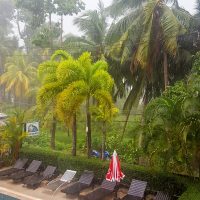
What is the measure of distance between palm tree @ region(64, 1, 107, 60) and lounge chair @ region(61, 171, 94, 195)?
8931 millimetres

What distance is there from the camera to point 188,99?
32.5 ft

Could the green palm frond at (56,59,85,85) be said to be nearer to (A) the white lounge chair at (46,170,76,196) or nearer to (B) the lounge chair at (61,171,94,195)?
(A) the white lounge chair at (46,170,76,196)

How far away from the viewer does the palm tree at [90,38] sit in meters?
20.7

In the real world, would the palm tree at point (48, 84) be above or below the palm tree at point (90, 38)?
below

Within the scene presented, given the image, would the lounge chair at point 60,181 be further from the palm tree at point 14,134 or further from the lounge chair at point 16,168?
the palm tree at point 14,134

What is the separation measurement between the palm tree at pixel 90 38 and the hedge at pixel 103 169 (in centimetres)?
738

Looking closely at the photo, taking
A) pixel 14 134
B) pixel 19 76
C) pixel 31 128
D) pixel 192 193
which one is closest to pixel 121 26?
pixel 31 128

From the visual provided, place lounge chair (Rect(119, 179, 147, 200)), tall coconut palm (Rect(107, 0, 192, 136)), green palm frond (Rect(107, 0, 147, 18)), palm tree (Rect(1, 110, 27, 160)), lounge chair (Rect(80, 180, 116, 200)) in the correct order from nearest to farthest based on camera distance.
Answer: lounge chair (Rect(119, 179, 147, 200)) < lounge chair (Rect(80, 180, 116, 200)) < tall coconut palm (Rect(107, 0, 192, 136)) < palm tree (Rect(1, 110, 27, 160)) < green palm frond (Rect(107, 0, 147, 18))

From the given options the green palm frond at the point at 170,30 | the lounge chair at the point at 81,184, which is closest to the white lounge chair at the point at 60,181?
the lounge chair at the point at 81,184

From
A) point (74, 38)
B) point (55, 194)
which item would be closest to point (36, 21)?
point (74, 38)

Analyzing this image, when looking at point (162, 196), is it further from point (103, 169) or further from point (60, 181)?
point (60, 181)

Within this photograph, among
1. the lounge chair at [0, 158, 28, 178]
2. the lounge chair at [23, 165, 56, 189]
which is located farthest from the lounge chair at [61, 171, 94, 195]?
the lounge chair at [0, 158, 28, 178]

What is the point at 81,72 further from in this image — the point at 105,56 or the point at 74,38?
the point at 74,38

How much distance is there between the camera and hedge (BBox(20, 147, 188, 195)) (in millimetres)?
11891
